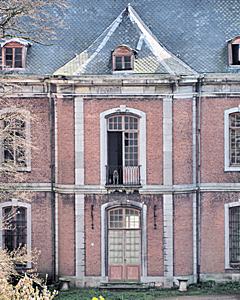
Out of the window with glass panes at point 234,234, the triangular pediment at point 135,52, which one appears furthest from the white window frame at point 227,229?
the triangular pediment at point 135,52

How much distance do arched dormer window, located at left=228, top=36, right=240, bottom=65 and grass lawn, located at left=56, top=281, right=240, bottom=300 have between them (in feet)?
28.3

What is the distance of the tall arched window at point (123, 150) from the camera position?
3209cm

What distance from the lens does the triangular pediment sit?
1267 inches

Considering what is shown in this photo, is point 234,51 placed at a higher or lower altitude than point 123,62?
higher

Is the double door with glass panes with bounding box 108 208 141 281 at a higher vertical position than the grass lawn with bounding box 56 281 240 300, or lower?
higher

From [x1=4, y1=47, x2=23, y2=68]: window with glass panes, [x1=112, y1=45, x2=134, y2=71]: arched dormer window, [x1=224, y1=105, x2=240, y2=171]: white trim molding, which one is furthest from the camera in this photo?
[x1=4, y1=47, x2=23, y2=68]: window with glass panes

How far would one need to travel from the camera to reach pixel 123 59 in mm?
32219

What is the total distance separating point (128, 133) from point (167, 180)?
7.67ft

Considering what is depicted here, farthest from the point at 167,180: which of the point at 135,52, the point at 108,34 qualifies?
the point at 108,34

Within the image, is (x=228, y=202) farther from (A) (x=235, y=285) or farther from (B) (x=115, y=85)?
(B) (x=115, y=85)

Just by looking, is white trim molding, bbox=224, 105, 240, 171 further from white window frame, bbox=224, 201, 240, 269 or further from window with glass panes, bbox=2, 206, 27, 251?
window with glass panes, bbox=2, 206, 27, 251

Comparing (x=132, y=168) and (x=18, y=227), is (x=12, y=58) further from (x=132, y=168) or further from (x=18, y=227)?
(x=18, y=227)

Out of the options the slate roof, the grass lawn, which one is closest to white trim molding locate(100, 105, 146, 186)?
the slate roof

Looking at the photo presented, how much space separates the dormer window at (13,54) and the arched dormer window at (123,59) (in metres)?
3.83
